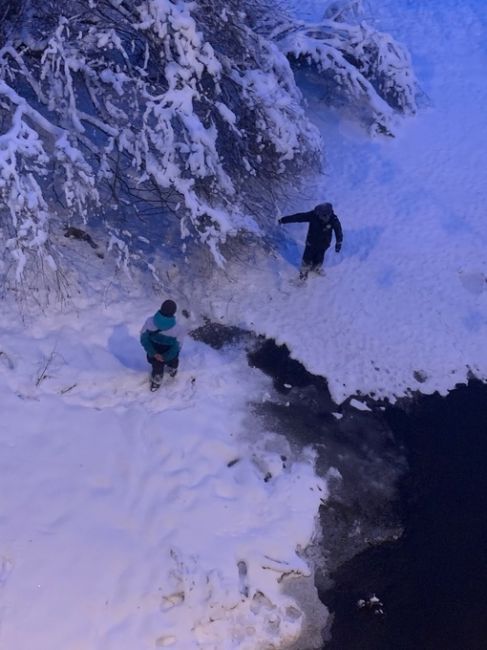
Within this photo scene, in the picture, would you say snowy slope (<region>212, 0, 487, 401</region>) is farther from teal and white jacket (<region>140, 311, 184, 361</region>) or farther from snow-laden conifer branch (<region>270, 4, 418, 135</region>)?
teal and white jacket (<region>140, 311, 184, 361</region>)

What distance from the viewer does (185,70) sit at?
292 inches

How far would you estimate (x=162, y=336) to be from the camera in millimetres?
6938

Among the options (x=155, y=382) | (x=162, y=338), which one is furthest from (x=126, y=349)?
(x=162, y=338)

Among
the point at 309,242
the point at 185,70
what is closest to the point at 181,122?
the point at 185,70

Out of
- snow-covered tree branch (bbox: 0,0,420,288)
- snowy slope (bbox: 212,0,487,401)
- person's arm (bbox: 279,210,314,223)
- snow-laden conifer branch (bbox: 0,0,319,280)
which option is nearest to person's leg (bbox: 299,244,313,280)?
snowy slope (bbox: 212,0,487,401)

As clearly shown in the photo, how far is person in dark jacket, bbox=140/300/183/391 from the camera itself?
675cm

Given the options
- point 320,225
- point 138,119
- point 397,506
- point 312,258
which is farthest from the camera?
point 312,258

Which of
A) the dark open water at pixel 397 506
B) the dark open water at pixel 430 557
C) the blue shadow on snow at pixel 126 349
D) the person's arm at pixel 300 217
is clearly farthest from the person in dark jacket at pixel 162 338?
the dark open water at pixel 430 557

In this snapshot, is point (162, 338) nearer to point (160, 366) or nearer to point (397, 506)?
point (160, 366)

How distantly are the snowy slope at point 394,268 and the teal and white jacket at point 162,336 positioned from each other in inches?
72.0

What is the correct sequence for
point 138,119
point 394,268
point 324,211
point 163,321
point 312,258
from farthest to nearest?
1. point 394,268
2. point 312,258
3. point 324,211
4. point 138,119
5. point 163,321

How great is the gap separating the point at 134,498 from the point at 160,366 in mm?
1601

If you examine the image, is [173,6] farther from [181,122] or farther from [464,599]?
[464,599]

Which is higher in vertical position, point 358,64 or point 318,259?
point 358,64
